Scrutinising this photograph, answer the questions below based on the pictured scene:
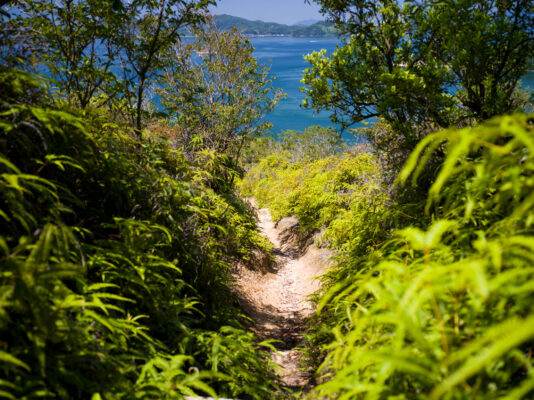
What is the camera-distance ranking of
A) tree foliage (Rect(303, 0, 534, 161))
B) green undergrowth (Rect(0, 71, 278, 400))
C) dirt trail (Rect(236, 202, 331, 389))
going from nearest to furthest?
green undergrowth (Rect(0, 71, 278, 400)), tree foliage (Rect(303, 0, 534, 161)), dirt trail (Rect(236, 202, 331, 389))

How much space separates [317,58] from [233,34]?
769cm

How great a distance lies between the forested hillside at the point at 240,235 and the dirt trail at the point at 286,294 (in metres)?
0.12

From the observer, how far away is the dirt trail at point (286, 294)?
3748 millimetres

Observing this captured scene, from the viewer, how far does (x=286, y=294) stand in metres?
6.56

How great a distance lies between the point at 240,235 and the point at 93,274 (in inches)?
200

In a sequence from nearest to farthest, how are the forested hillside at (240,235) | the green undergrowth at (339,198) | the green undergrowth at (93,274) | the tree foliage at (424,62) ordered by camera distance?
the forested hillside at (240,235) < the green undergrowth at (93,274) < the tree foliage at (424,62) < the green undergrowth at (339,198)

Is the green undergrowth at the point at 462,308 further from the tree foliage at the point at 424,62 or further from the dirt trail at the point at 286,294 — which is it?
the tree foliage at the point at 424,62

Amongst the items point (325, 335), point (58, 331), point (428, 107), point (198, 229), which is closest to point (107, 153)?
point (198, 229)

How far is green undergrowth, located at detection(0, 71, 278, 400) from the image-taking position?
3.63 ft

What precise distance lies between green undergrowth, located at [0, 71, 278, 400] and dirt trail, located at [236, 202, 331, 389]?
2.77 ft

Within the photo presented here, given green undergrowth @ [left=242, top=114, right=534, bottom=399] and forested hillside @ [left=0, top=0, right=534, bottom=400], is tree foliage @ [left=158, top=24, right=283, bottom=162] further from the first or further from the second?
green undergrowth @ [left=242, top=114, right=534, bottom=399]

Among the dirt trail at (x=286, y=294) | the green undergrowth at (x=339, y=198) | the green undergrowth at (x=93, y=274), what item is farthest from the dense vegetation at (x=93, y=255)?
the green undergrowth at (x=339, y=198)

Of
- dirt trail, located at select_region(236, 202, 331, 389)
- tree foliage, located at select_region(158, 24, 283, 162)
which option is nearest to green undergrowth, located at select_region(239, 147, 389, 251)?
dirt trail, located at select_region(236, 202, 331, 389)

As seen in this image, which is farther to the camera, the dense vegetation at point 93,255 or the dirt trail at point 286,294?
the dirt trail at point 286,294
